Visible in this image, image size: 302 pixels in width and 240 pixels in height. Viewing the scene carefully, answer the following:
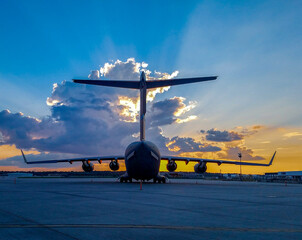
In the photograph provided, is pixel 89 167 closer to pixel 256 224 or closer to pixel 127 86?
pixel 127 86

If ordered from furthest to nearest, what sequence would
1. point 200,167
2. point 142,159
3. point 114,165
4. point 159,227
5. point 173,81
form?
point 114,165, point 200,167, point 173,81, point 142,159, point 159,227

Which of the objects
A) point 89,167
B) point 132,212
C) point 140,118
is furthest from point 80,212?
point 89,167

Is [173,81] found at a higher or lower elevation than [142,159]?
higher

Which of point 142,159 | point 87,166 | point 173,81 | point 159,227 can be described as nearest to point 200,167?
point 142,159

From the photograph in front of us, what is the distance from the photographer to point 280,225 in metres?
7.44

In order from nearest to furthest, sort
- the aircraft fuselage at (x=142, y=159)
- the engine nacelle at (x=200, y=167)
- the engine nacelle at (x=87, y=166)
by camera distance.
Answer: the aircraft fuselage at (x=142, y=159) < the engine nacelle at (x=200, y=167) < the engine nacelle at (x=87, y=166)

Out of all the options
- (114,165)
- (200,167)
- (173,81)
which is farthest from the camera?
(114,165)

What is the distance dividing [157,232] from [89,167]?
109 ft

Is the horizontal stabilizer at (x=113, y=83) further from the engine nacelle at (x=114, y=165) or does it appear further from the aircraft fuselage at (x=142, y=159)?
the engine nacelle at (x=114, y=165)

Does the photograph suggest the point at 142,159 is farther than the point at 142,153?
Yes

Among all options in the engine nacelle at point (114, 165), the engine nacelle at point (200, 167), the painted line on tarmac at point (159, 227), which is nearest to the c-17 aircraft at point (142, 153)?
the engine nacelle at point (200, 167)

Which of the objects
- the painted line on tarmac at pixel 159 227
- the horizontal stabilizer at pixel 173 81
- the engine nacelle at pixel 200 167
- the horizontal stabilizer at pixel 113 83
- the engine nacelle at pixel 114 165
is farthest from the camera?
the engine nacelle at pixel 114 165

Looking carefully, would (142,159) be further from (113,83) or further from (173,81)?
(173,81)

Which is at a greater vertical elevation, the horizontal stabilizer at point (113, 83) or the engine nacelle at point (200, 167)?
the horizontal stabilizer at point (113, 83)
